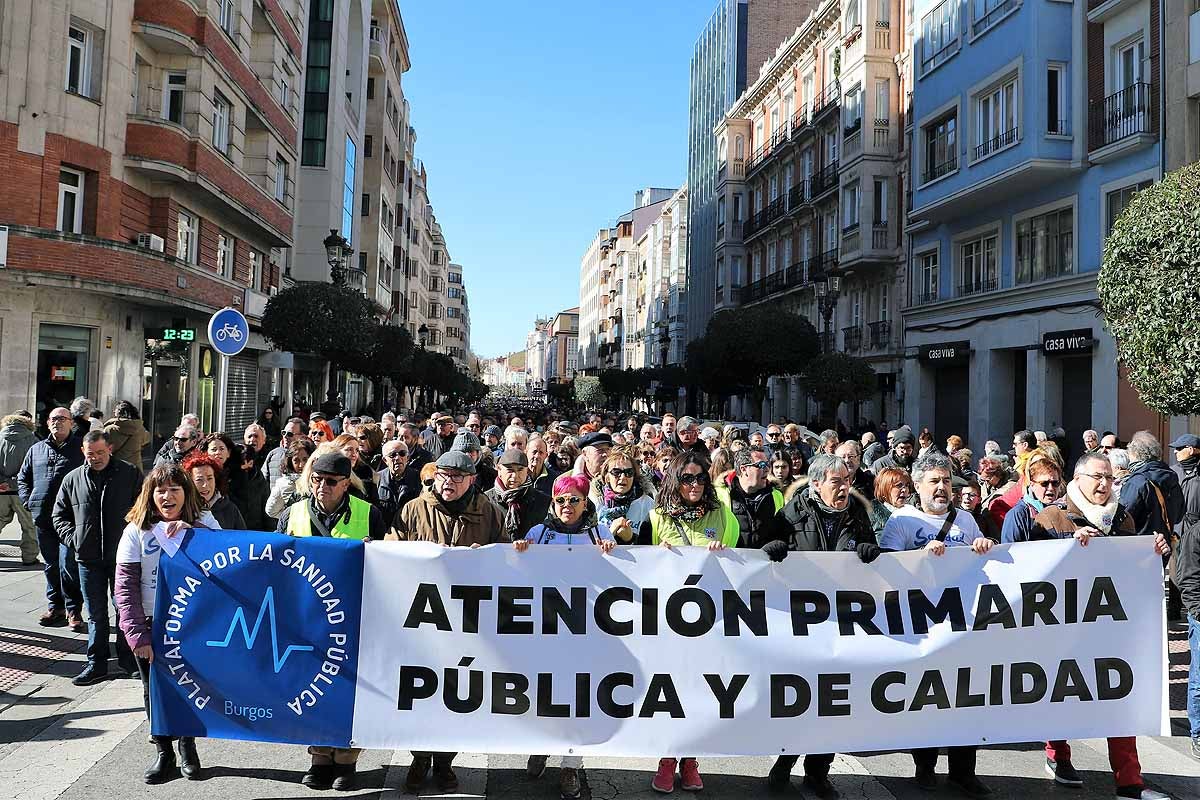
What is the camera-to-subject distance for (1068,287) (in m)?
21.7

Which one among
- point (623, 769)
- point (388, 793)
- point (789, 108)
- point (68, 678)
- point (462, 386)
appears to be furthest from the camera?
point (462, 386)

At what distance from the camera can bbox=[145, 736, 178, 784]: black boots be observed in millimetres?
4918

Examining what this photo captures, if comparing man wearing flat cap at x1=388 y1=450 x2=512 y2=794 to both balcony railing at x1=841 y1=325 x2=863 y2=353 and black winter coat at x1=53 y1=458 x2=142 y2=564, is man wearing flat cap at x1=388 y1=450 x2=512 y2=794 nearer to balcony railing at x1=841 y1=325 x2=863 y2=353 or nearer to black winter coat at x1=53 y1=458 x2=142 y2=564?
black winter coat at x1=53 y1=458 x2=142 y2=564

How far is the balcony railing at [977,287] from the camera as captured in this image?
995 inches

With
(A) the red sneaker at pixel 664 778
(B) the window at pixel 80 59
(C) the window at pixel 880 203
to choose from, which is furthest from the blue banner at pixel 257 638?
(C) the window at pixel 880 203

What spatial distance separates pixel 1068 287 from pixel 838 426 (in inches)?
270

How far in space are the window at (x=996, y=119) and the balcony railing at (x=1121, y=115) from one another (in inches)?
70.0

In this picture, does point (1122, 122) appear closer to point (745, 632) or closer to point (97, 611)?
point (745, 632)

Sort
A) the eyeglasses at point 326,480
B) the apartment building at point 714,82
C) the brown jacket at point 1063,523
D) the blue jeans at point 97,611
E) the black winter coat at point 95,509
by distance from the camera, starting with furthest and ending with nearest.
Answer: the apartment building at point 714,82
the black winter coat at point 95,509
the blue jeans at point 97,611
the brown jacket at point 1063,523
the eyeglasses at point 326,480

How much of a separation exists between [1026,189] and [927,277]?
6.18 metres

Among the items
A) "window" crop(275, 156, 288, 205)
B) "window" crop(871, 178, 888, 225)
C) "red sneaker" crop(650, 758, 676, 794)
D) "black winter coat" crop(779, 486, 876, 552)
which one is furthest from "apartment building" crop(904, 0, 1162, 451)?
"window" crop(275, 156, 288, 205)

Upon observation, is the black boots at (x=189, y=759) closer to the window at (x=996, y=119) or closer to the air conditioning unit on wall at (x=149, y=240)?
the air conditioning unit on wall at (x=149, y=240)

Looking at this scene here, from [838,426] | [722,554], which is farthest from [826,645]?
[838,426]

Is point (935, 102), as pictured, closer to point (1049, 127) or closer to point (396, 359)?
point (1049, 127)
